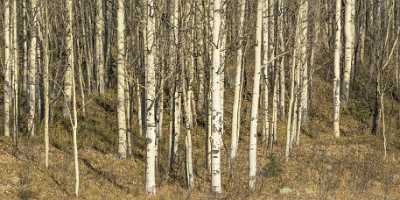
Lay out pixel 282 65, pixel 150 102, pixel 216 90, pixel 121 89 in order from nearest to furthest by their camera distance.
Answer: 1. pixel 216 90
2. pixel 150 102
3. pixel 121 89
4. pixel 282 65

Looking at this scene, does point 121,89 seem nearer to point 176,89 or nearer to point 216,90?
point 176,89

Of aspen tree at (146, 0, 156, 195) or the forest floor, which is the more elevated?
aspen tree at (146, 0, 156, 195)

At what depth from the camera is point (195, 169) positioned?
15281 mm

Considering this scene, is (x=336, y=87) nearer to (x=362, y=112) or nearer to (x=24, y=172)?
(x=362, y=112)

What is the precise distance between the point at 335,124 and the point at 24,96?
44.8 feet

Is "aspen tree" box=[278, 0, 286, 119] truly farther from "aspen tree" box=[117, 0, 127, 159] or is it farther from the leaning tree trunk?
the leaning tree trunk

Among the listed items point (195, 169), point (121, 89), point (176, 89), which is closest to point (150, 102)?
point (176, 89)

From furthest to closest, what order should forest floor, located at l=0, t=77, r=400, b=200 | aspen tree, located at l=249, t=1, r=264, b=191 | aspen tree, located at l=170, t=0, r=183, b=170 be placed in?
aspen tree, located at l=170, t=0, r=183, b=170 < aspen tree, located at l=249, t=1, r=264, b=191 < forest floor, located at l=0, t=77, r=400, b=200

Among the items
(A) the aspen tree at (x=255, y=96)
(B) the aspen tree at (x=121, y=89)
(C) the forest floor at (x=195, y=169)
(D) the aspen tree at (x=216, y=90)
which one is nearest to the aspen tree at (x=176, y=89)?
(C) the forest floor at (x=195, y=169)

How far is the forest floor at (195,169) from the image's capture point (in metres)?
12.8

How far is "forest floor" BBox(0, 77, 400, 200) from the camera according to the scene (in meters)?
12.8

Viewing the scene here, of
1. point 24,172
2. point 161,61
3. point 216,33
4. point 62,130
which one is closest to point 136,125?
point 62,130

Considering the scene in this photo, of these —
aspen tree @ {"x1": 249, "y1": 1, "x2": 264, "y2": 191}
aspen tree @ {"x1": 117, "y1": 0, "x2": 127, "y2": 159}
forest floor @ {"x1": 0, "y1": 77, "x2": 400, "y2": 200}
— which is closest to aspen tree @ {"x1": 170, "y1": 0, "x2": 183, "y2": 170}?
forest floor @ {"x1": 0, "y1": 77, "x2": 400, "y2": 200}

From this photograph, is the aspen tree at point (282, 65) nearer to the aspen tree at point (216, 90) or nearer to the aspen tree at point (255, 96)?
the aspen tree at point (255, 96)
